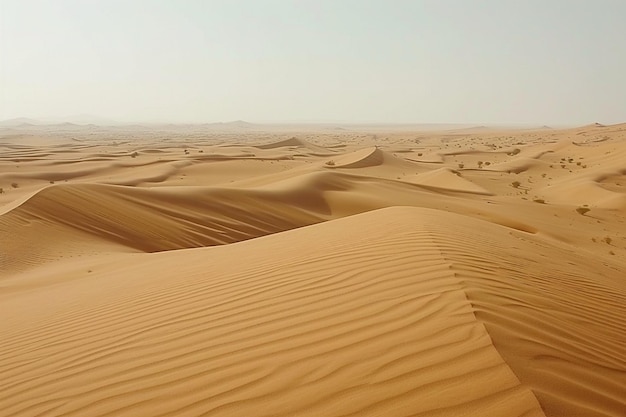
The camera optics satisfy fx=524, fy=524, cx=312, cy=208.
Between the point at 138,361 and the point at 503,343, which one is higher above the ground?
the point at 503,343

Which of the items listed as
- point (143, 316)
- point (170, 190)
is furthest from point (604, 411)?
point (170, 190)

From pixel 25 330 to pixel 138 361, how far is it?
1968 millimetres

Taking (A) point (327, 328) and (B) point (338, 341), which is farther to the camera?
(A) point (327, 328)

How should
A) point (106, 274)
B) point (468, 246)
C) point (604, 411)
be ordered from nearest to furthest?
point (604, 411) < point (468, 246) < point (106, 274)

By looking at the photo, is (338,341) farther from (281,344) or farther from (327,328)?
(281,344)

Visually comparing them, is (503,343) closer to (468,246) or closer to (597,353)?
(597,353)

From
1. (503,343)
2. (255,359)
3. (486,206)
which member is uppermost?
(503,343)

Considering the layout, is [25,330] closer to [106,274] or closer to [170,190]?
[106,274]

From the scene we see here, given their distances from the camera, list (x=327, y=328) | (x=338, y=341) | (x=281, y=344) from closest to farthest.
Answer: (x=338, y=341) → (x=281, y=344) → (x=327, y=328)

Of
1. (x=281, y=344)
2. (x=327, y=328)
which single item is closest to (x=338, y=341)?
(x=327, y=328)

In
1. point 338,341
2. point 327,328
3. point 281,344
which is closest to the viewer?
point 338,341

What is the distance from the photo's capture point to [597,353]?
3049mm

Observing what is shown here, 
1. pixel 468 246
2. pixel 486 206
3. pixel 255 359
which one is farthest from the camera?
pixel 486 206

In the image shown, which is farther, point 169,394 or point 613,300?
point 613,300
